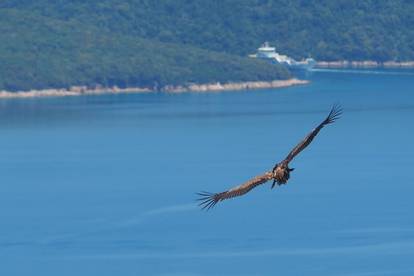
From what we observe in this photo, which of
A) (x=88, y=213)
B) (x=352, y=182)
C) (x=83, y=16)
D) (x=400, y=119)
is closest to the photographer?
(x=88, y=213)

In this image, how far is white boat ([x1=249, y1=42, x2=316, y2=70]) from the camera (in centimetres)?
18800

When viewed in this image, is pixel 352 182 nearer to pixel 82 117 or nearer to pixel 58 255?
pixel 58 255

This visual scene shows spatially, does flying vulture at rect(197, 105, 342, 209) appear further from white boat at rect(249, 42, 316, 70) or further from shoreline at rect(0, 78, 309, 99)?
white boat at rect(249, 42, 316, 70)

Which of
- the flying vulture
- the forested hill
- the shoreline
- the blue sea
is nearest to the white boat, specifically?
the forested hill

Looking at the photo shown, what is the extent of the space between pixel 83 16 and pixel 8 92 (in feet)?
121

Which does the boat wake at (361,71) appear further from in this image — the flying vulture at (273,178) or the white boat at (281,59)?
the flying vulture at (273,178)

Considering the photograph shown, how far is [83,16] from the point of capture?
194625 millimetres

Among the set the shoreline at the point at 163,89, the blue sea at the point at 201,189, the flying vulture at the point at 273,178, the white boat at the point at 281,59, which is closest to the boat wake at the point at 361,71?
the white boat at the point at 281,59

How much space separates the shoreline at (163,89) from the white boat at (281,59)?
16375 mm

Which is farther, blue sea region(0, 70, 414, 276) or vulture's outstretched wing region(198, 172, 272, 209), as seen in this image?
blue sea region(0, 70, 414, 276)

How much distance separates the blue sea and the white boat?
162 feet

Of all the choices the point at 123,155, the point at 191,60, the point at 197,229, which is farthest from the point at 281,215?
the point at 191,60

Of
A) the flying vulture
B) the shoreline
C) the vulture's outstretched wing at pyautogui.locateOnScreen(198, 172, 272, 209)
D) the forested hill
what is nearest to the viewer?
the flying vulture

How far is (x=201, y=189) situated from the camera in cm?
7875
